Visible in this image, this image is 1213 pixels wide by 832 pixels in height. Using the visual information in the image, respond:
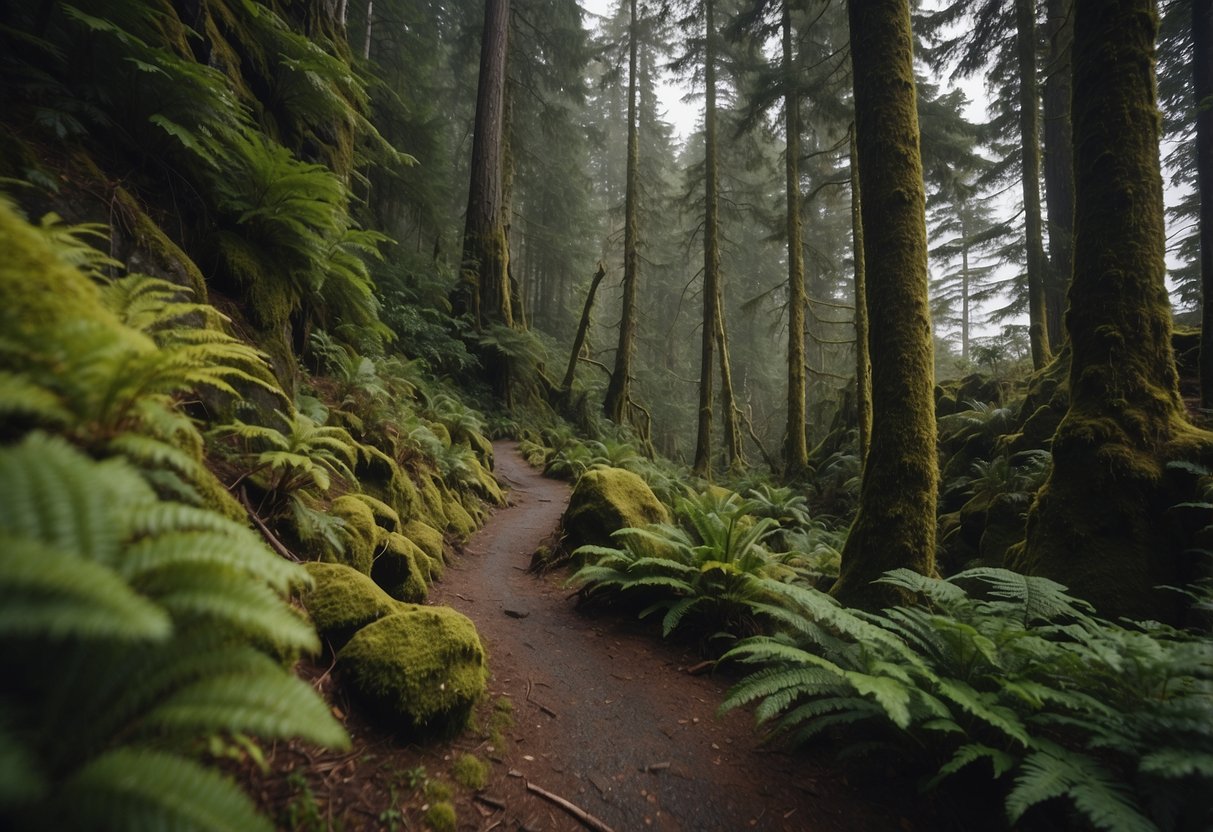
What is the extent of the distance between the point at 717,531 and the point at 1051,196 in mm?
15791

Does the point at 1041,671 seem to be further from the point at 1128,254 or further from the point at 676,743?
the point at 1128,254

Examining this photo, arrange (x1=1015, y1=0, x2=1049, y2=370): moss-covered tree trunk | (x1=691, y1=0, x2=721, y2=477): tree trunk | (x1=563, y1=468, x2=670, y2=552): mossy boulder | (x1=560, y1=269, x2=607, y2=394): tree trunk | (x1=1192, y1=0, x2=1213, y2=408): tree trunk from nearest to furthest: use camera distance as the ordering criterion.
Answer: (x1=1192, y1=0, x2=1213, y2=408): tree trunk < (x1=563, y1=468, x2=670, y2=552): mossy boulder < (x1=1015, y1=0, x2=1049, y2=370): moss-covered tree trunk < (x1=691, y1=0, x2=721, y2=477): tree trunk < (x1=560, y1=269, x2=607, y2=394): tree trunk

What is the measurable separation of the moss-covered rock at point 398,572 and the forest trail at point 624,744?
36cm

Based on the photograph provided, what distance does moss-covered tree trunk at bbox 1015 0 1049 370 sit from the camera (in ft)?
37.2

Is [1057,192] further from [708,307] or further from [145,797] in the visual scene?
[145,797]

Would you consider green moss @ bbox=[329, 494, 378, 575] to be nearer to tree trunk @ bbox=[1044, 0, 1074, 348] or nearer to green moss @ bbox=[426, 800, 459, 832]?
green moss @ bbox=[426, 800, 459, 832]

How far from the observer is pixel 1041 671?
7.81 ft

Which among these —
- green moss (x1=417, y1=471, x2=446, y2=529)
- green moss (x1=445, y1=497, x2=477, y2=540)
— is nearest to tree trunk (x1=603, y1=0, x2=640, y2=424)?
green moss (x1=445, y1=497, x2=477, y2=540)

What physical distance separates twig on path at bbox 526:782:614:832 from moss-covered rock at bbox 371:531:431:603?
206 cm

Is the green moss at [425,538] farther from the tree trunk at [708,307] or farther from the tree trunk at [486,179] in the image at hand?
the tree trunk at [708,307]

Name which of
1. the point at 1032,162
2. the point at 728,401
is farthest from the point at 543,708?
the point at 1032,162

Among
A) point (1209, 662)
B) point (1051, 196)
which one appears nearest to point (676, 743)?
point (1209, 662)

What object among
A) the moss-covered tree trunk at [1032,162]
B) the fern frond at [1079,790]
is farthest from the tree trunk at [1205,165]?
the fern frond at [1079,790]

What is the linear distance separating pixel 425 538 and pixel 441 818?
3300mm
